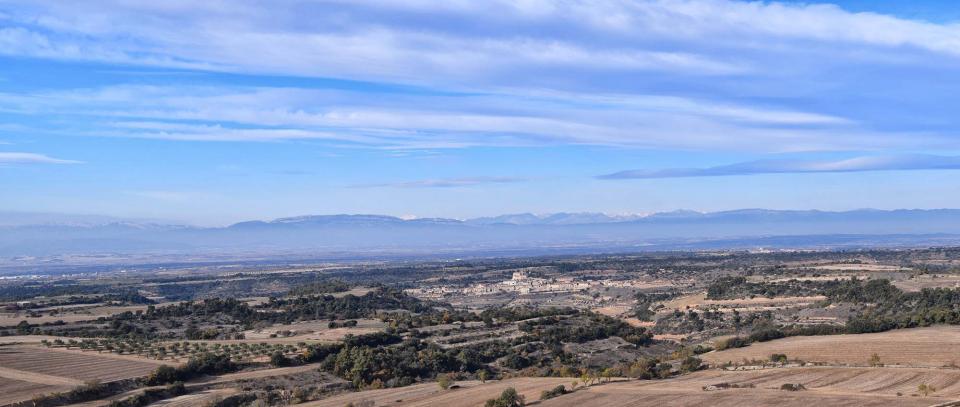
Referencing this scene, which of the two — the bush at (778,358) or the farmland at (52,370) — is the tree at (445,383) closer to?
the farmland at (52,370)

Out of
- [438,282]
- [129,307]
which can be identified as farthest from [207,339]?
[438,282]

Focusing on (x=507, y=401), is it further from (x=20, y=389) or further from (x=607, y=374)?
(x=20, y=389)

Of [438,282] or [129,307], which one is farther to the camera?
[438,282]

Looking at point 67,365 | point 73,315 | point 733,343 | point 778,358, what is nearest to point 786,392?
point 778,358

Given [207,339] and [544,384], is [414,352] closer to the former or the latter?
[544,384]

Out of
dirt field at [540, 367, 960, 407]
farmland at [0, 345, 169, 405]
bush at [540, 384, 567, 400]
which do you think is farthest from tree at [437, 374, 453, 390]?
farmland at [0, 345, 169, 405]
